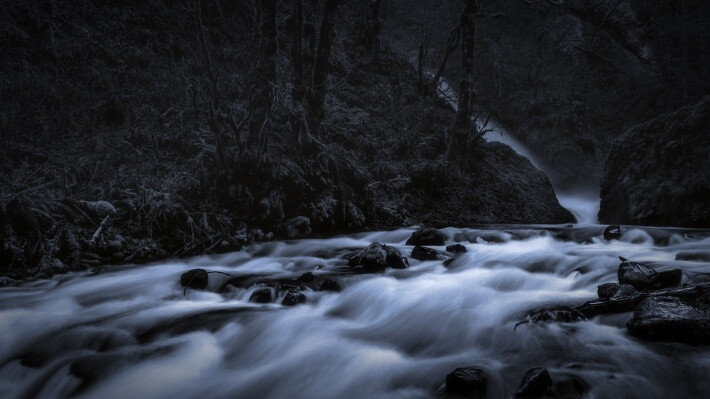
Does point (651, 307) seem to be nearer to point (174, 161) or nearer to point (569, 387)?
point (569, 387)

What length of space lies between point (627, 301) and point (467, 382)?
1944mm

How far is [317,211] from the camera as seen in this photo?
8023mm

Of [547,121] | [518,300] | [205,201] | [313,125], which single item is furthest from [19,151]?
[547,121]

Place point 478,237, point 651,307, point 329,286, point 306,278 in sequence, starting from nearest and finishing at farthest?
point 651,307, point 329,286, point 306,278, point 478,237

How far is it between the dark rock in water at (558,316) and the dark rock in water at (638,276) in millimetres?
927

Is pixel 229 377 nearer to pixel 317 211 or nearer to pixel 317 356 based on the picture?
pixel 317 356

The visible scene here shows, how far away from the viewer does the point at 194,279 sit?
5.22m

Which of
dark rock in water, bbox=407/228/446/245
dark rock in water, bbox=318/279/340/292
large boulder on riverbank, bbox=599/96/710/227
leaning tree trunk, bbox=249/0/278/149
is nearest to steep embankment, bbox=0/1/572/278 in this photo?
leaning tree trunk, bbox=249/0/278/149

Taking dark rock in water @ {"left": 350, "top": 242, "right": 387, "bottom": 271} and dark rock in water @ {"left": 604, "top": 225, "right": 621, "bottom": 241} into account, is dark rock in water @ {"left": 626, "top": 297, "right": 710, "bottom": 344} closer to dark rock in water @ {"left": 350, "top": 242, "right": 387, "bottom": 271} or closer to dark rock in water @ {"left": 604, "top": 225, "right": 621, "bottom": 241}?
dark rock in water @ {"left": 350, "top": 242, "right": 387, "bottom": 271}

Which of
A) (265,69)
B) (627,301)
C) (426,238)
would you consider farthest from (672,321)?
(265,69)

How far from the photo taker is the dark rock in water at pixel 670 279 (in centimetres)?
424

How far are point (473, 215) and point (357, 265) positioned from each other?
5.73m

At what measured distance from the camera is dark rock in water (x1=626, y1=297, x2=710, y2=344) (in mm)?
3018

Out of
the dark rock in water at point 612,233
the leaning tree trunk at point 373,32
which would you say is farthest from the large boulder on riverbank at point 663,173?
the leaning tree trunk at point 373,32
